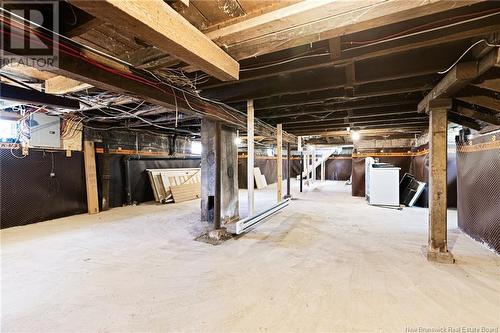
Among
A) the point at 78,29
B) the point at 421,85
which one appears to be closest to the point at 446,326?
the point at 421,85

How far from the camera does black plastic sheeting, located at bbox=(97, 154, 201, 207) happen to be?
5262 mm

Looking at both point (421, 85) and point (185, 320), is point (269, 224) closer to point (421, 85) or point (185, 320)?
point (185, 320)

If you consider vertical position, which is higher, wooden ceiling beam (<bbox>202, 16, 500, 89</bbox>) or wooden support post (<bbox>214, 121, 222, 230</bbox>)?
wooden ceiling beam (<bbox>202, 16, 500, 89</bbox>)

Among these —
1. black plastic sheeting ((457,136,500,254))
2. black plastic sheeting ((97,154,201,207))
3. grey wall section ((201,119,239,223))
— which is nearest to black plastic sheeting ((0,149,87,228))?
black plastic sheeting ((97,154,201,207))

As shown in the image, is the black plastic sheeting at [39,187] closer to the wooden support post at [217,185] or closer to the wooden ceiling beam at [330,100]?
the wooden support post at [217,185]

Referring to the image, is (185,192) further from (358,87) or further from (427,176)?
(427,176)

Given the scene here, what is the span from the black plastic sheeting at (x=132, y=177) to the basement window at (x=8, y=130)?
1.40 meters

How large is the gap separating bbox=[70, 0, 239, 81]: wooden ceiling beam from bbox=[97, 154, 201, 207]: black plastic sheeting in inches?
177

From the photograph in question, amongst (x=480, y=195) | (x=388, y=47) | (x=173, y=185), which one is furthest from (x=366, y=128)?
(x=173, y=185)

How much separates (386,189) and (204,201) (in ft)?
13.8

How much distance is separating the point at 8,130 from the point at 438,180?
235 inches

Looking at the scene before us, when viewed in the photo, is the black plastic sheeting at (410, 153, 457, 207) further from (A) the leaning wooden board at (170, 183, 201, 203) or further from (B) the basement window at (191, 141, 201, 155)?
(B) the basement window at (191, 141, 201, 155)

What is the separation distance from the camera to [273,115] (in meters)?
4.17

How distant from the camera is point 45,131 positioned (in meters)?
4.07
